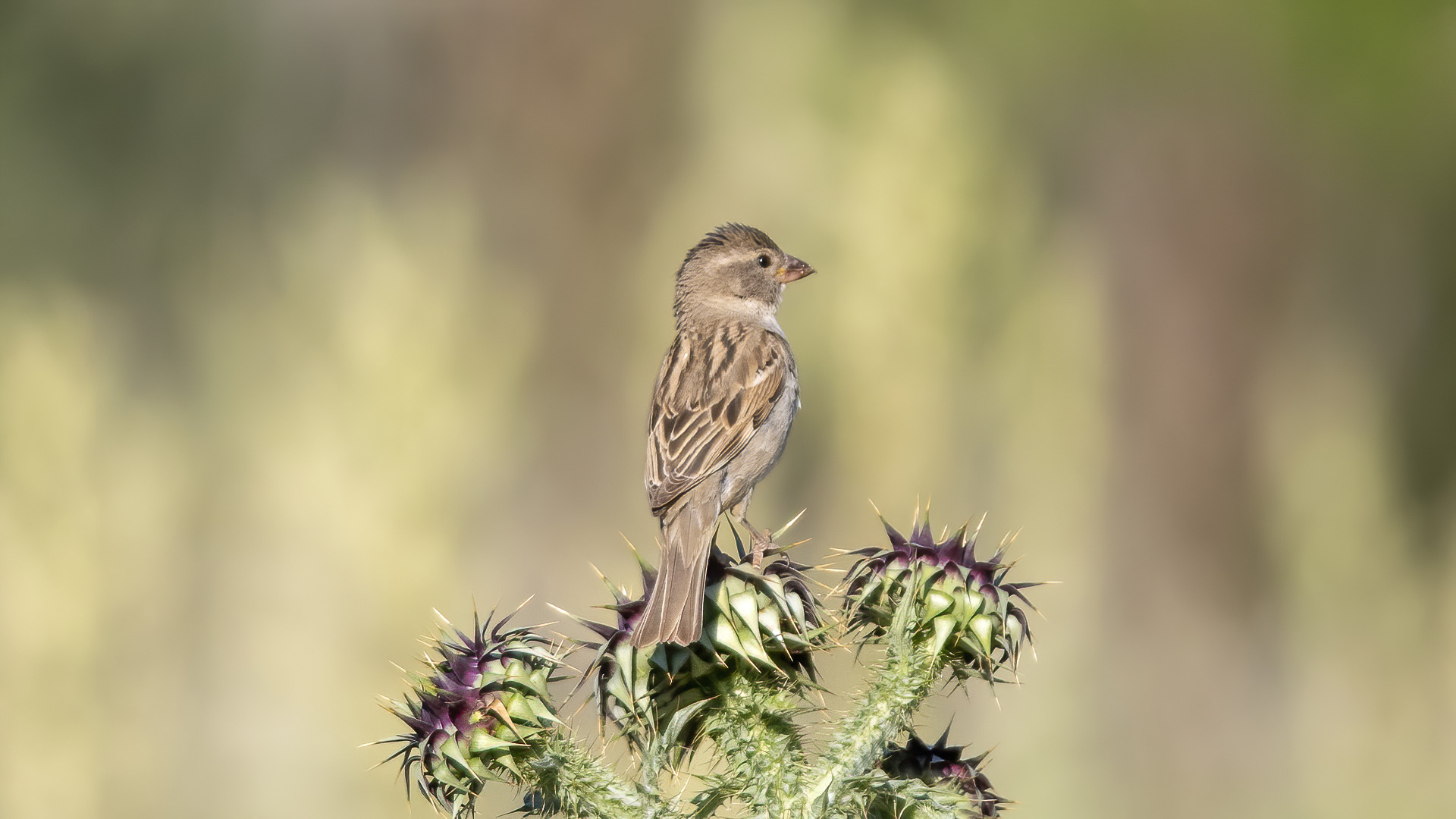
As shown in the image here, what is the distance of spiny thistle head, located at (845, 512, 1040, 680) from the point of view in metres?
1.69

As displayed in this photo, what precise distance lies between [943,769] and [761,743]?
0.30 metres

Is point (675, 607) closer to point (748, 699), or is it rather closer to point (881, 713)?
point (748, 699)

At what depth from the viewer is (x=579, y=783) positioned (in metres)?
1.61

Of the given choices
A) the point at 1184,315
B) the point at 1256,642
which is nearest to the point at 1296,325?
Result: the point at 1184,315

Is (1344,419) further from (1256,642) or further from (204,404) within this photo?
(204,404)

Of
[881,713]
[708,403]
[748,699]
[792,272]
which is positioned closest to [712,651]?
[748,699]

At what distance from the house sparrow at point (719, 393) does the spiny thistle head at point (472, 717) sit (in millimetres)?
329

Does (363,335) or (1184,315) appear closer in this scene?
(363,335)

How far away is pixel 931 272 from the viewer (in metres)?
5.79

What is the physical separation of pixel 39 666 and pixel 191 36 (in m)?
3.96

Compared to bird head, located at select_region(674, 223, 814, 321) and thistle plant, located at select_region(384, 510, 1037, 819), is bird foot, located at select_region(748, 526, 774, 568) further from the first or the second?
bird head, located at select_region(674, 223, 814, 321)

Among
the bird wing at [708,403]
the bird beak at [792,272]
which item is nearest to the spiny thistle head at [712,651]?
the bird wing at [708,403]

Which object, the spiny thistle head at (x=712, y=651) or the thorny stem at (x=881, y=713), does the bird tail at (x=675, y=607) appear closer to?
the spiny thistle head at (x=712, y=651)

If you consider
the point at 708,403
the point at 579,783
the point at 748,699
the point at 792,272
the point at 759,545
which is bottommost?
the point at 579,783
